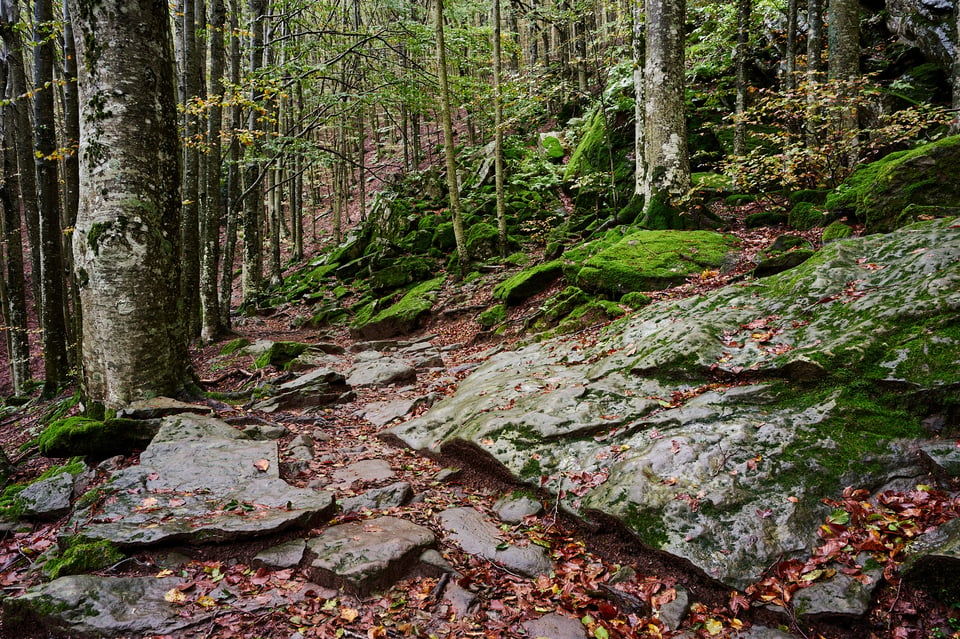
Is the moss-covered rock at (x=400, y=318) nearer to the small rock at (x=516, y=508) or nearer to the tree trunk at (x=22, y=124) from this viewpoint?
the tree trunk at (x=22, y=124)

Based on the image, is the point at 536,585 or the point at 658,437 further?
the point at 658,437

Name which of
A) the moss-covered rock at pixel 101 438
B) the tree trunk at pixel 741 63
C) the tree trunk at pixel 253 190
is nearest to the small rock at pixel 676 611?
the moss-covered rock at pixel 101 438

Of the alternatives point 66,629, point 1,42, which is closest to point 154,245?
point 66,629

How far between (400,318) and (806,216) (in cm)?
939

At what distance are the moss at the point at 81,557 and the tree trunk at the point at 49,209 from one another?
361 inches

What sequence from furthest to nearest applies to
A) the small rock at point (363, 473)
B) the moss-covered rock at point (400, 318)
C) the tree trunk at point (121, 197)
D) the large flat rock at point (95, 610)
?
the moss-covered rock at point (400, 318)
the tree trunk at point (121, 197)
the small rock at point (363, 473)
the large flat rock at point (95, 610)

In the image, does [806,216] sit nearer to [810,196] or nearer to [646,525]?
[810,196]

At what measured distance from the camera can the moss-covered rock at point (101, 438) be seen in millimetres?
4461

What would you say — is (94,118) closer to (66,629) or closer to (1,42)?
(66,629)

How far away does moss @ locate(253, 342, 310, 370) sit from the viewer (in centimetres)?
964

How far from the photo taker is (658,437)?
408 cm

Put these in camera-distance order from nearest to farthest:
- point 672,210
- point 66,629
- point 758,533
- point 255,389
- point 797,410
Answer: point 66,629
point 758,533
point 797,410
point 255,389
point 672,210

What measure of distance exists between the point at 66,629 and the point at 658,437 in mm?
4010

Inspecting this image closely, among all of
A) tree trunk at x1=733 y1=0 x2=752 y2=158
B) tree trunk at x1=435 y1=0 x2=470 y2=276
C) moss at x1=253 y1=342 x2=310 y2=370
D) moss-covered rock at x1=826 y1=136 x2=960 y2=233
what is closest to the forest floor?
moss at x1=253 y1=342 x2=310 y2=370
